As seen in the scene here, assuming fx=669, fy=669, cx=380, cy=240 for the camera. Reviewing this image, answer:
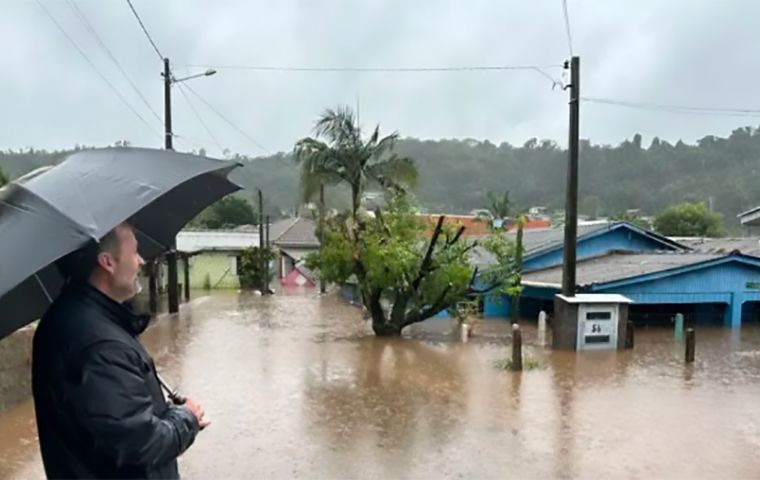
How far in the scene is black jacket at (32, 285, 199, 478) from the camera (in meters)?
1.94

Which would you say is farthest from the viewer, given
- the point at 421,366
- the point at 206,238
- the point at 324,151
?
the point at 206,238

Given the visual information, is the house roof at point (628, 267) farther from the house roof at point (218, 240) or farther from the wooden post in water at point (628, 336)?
the house roof at point (218, 240)

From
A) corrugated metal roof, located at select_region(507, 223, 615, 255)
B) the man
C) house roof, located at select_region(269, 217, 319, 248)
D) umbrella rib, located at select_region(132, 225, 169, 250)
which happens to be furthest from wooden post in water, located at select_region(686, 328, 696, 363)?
house roof, located at select_region(269, 217, 319, 248)

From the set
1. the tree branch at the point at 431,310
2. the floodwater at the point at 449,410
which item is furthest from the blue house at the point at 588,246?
the floodwater at the point at 449,410

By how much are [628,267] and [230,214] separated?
131 ft

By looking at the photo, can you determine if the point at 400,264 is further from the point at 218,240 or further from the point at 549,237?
the point at 218,240

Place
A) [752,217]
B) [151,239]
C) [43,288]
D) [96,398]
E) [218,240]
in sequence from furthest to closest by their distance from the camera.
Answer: [218,240] → [752,217] → [151,239] → [43,288] → [96,398]

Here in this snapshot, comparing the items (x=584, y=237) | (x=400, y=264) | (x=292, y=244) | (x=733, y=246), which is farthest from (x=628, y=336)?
(x=292, y=244)

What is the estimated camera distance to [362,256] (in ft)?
55.2

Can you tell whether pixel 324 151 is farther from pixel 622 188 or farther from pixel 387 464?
pixel 622 188

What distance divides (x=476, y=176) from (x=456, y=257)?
49254 millimetres

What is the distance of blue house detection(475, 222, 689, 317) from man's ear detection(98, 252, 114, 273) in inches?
802

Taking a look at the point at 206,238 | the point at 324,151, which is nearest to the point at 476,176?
the point at 206,238

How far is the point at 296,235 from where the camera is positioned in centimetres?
4269
